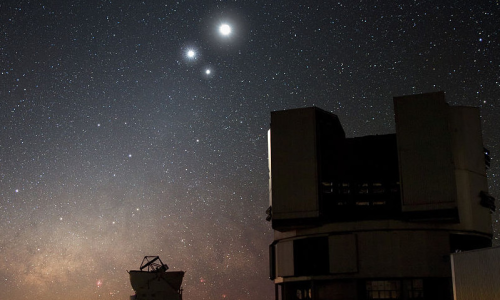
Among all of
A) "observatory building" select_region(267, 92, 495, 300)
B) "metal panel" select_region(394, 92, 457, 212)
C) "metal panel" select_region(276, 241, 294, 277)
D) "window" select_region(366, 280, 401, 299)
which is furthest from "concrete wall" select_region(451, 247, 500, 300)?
"metal panel" select_region(276, 241, 294, 277)

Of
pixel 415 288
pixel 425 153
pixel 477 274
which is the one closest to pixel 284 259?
pixel 415 288

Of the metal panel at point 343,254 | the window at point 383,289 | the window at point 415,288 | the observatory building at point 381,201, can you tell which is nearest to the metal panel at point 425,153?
the observatory building at point 381,201

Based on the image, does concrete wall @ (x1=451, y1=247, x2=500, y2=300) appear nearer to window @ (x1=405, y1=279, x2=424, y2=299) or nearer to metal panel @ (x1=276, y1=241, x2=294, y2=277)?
window @ (x1=405, y1=279, x2=424, y2=299)

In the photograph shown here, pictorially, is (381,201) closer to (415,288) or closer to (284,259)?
(415,288)

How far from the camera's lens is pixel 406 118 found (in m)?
45.9

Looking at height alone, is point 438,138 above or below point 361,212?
above

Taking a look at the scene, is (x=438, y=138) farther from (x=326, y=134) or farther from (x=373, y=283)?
(x=373, y=283)

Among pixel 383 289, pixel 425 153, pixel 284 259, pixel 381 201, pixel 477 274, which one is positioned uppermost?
pixel 425 153

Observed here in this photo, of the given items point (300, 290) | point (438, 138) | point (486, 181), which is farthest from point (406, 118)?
point (300, 290)

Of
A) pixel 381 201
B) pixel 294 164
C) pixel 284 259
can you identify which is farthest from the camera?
pixel 284 259

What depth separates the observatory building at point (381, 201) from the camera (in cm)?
4391

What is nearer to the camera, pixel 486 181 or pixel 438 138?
pixel 438 138

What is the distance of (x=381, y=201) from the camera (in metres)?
46.1

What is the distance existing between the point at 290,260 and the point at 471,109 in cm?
2152
